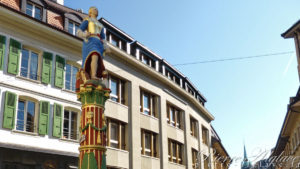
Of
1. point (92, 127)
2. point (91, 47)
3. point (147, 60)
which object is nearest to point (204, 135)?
point (147, 60)

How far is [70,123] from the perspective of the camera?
24.8 m

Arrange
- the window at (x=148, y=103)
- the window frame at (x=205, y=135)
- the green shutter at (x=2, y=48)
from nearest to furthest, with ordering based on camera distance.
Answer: the green shutter at (x=2, y=48), the window at (x=148, y=103), the window frame at (x=205, y=135)

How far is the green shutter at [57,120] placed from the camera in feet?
77.0

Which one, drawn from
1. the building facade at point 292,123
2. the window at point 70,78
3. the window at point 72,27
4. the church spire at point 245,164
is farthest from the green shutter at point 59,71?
the building facade at point 292,123

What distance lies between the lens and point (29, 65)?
2322 centimetres

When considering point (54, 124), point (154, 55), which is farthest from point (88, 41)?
point (154, 55)

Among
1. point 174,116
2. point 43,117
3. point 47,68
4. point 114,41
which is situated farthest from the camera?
point 174,116

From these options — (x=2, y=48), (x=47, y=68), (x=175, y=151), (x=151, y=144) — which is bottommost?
(x=175, y=151)

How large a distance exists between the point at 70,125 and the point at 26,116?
3.15 meters

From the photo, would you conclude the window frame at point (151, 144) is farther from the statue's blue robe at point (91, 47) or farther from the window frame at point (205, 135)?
the statue's blue robe at point (91, 47)

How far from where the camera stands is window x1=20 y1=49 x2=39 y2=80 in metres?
23.0

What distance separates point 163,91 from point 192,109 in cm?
708

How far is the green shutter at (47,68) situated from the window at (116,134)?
18.9ft

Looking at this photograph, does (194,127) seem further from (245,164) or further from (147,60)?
(245,164)
